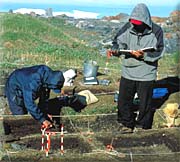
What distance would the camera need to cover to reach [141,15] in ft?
19.8

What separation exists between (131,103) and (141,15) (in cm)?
133

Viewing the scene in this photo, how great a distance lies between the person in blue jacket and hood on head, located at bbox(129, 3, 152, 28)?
1163 mm

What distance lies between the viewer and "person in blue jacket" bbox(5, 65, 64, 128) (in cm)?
595

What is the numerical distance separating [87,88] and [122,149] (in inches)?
117

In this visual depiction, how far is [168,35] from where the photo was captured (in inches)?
540

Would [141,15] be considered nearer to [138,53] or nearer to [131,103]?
[138,53]

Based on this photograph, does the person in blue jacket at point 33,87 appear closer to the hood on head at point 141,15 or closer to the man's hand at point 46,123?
the man's hand at point 46,123

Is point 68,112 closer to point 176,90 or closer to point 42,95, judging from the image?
point 42,95

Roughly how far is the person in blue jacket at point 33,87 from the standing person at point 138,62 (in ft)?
2.92

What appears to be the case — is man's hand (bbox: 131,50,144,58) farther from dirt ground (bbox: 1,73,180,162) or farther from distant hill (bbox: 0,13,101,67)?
distant hill (bbox: 0,13,101,67)

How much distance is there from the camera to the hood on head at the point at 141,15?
238 inches

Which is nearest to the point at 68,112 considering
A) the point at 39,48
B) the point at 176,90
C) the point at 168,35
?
the point at 176,90

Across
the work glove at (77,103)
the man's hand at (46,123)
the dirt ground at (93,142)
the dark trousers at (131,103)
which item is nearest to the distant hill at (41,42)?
the work glove at (77,103)

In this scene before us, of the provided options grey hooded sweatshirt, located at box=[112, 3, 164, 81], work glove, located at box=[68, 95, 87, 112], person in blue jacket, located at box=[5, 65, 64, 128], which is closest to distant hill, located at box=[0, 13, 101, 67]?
work glove, located at box=[68, 95, 87, 112]
